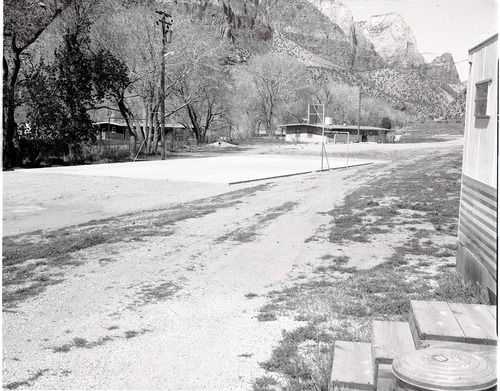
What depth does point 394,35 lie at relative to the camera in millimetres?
39469

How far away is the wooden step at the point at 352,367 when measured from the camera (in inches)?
129

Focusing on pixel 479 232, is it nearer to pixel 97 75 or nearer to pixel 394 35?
pixel 97 75

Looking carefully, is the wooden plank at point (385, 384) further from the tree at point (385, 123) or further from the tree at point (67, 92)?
the tree at point (385, 123)

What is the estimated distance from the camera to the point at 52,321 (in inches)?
215

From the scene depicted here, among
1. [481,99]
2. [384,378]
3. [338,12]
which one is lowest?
[384,378]

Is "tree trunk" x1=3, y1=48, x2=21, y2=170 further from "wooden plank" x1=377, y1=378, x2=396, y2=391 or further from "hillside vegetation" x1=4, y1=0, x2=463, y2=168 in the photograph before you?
"wooden plank" x1=377, y1=378, x2=396, y2=391

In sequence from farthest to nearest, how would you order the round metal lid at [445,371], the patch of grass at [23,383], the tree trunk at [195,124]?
the tree trunk at [195,124]
the patch of grass at [23,383]
the round metal lid at [445,371]

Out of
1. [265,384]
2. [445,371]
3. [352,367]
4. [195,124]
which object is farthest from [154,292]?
[195,124]

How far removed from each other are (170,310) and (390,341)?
2.92 metres

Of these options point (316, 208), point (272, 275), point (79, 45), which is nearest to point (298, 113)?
point (79, 45)

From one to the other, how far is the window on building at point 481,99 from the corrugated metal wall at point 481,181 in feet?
0.15

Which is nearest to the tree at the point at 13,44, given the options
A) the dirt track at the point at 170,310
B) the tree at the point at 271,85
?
the dirt track at the point at 170,310

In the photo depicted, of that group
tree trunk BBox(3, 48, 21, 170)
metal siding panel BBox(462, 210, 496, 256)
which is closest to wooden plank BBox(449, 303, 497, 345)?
metal siding panel BBox(462, 210, 496, 256)

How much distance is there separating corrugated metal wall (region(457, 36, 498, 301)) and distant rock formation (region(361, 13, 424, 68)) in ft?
4.06
